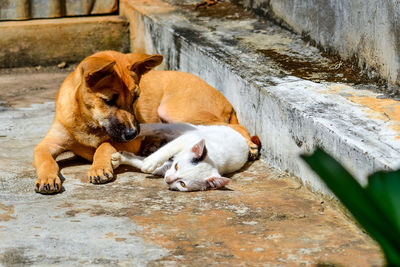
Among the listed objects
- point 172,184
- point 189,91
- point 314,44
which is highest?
point 314,44

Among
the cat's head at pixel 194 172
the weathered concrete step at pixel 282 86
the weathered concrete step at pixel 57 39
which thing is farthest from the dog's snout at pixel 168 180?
the weathered concrete step at pixel 57 39

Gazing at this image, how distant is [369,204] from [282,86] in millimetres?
3263

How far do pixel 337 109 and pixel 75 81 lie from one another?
6.13ft

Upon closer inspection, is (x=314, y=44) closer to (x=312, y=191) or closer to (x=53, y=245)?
(x=312, y=191)

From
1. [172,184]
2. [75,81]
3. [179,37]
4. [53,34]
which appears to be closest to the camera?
[172,184]

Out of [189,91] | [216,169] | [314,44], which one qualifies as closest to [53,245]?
[216,169]

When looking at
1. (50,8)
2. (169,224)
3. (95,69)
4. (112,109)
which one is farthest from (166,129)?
(50,8)

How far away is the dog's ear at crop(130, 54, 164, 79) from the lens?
4.09m

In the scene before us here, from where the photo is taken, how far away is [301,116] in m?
3.63

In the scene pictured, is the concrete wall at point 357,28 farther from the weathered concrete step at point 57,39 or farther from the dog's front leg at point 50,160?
the weathered concrete step at point 57,39

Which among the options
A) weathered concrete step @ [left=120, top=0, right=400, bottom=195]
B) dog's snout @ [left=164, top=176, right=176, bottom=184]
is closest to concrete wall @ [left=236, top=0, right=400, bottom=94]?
weathered concrete step @ [left=120, top=0, right=400, bottom=195]

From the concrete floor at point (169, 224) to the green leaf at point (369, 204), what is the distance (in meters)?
1.56

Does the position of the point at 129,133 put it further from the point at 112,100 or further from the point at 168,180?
the point at 168,180

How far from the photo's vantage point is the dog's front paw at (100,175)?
12.6 feet
